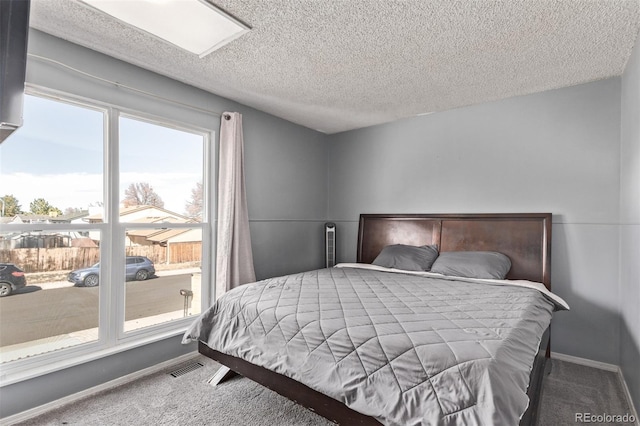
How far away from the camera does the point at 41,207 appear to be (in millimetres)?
2227

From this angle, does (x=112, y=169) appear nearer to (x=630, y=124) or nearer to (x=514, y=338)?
(x=514, y=338)

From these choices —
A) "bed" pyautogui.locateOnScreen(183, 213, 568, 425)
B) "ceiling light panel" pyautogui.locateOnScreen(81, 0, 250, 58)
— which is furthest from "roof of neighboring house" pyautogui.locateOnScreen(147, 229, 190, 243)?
"ceiling light panel" pyautogui.locateOnScreen(81, 0, 250, 58)

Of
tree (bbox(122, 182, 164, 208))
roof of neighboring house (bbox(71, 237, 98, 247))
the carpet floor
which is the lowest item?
the carpet floor

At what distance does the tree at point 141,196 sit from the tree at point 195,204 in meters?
0.26

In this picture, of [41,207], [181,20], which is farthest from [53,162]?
[181,20]

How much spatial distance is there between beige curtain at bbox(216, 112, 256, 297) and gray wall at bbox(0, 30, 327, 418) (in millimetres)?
216

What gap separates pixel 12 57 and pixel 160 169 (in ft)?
6.93

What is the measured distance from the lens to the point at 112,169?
2545mm

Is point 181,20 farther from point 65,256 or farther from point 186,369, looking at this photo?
point 186,369

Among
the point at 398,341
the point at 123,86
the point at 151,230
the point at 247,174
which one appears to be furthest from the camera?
the point at 247,174

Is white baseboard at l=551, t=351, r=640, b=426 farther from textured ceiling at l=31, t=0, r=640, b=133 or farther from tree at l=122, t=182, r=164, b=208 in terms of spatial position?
tree at l=122, t=182, r=164, b=208

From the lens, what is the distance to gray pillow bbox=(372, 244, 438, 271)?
338 cm

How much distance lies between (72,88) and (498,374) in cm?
315

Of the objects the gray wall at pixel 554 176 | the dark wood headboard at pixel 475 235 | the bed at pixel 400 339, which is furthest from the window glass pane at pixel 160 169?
the gray wall at pixel 554 176
